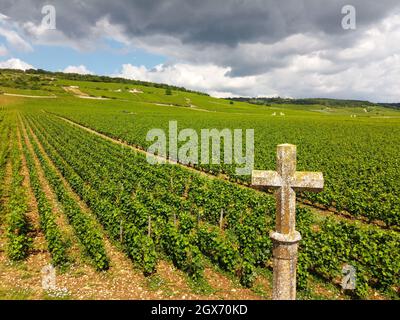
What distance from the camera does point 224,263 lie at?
10469 millimetres

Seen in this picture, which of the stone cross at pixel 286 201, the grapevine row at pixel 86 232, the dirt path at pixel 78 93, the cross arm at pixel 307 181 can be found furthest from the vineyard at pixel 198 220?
the dirt path at pixel 78 93

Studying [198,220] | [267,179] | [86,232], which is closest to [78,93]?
[198,220]

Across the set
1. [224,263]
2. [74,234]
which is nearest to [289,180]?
[224,263]

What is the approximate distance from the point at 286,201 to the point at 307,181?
473 mm

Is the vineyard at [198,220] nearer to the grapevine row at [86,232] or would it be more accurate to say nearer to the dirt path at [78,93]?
the grapevine row at [86,232]

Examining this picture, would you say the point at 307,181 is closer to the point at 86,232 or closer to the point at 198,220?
the point at 86,232

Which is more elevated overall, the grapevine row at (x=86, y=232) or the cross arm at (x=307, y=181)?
the cross arm at (x=307, y=181)

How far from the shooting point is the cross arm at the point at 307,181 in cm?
494

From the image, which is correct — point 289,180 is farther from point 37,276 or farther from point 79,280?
point 37,276

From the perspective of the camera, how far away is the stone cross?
16.1 feet

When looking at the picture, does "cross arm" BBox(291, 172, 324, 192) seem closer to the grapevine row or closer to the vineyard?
the vineyard

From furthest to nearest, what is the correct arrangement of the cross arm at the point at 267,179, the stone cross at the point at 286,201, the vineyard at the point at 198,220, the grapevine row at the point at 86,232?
the grapevine row at the point at 86,232 < the vineyard at the point at 198,220 < the cross arm at the point at 267,179 < the stone cross at the point at 286,201

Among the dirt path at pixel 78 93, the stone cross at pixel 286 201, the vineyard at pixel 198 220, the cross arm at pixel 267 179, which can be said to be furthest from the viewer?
the dirt path at pixel 78 93

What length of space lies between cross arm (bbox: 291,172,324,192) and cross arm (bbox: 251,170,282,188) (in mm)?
251
